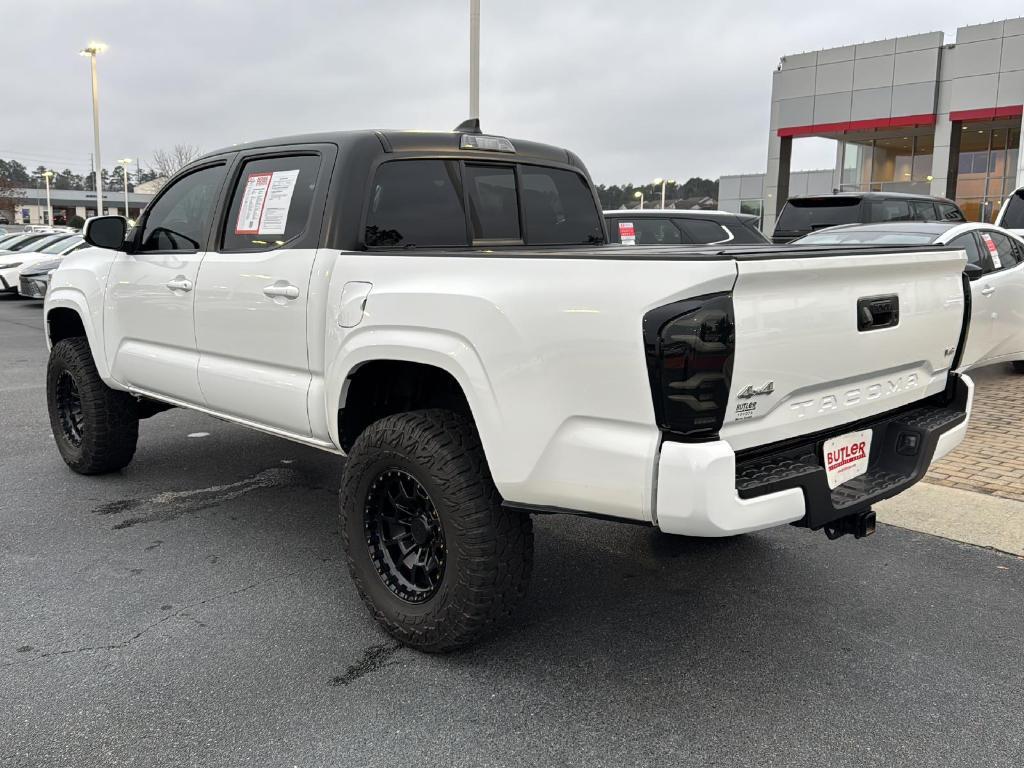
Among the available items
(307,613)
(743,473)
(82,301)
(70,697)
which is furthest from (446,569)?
(82,301)

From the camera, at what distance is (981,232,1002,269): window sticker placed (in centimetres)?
796

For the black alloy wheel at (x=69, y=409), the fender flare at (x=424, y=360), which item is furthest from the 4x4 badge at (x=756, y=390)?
the black alloy wheel at (x=69, y=409)

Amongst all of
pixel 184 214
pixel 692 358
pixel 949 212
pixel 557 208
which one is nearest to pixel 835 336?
pixel 692 358

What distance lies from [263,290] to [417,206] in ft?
2.53

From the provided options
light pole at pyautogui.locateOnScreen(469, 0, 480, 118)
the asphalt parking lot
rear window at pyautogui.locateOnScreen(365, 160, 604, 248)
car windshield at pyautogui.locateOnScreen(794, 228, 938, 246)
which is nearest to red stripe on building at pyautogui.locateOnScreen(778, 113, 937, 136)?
light pole at pyautogui.locateOnScreen(469, 0, 480, 118)

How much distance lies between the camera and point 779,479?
8.54 ft

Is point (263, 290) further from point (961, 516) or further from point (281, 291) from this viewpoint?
point (961, 516)

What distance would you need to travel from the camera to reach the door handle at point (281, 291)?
356 cm

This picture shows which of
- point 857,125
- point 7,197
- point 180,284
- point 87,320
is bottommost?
point 87,320

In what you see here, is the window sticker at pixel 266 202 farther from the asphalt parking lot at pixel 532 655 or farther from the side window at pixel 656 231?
the side window at pixel 656 231

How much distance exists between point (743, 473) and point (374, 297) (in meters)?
1.47

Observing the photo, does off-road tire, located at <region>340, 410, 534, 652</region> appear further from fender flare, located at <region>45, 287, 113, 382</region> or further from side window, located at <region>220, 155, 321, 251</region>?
fender flare, located at <region>45, 287, 113, 382</region>

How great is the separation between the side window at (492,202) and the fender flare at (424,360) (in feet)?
3.48

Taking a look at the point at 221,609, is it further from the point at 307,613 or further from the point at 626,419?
the point at 626,419
